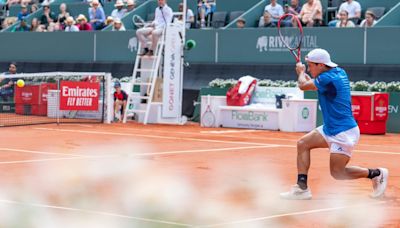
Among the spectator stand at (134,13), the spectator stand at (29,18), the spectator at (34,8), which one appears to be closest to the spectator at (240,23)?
the spectator stand at (134,13)

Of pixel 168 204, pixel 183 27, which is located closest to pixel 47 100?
pixel 183 27

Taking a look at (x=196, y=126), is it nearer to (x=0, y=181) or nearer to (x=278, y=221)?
(x=0, y=181)

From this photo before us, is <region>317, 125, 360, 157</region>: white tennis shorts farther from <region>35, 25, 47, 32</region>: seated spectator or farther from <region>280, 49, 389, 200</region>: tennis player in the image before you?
<region>35, 25, 47, 32</region>: seated spectator

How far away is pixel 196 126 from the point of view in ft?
81.1

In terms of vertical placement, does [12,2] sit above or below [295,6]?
above

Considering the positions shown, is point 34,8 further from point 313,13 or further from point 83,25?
point 313,13

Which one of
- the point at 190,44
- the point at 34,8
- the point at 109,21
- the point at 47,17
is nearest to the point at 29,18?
the point at 34,8

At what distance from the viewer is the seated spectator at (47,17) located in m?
32.9

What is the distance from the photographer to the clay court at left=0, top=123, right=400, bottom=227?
9164mm

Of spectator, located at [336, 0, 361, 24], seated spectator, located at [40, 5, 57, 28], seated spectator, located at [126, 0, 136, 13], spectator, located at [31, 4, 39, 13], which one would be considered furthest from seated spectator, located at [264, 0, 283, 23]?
spectator, located at [31, 4, 39, 13]

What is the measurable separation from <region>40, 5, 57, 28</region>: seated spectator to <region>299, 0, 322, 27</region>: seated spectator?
419 inches

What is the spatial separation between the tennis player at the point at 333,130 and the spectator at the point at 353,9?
14767mm

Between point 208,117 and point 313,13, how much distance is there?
13.7ft

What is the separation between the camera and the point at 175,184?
11.9 meters
